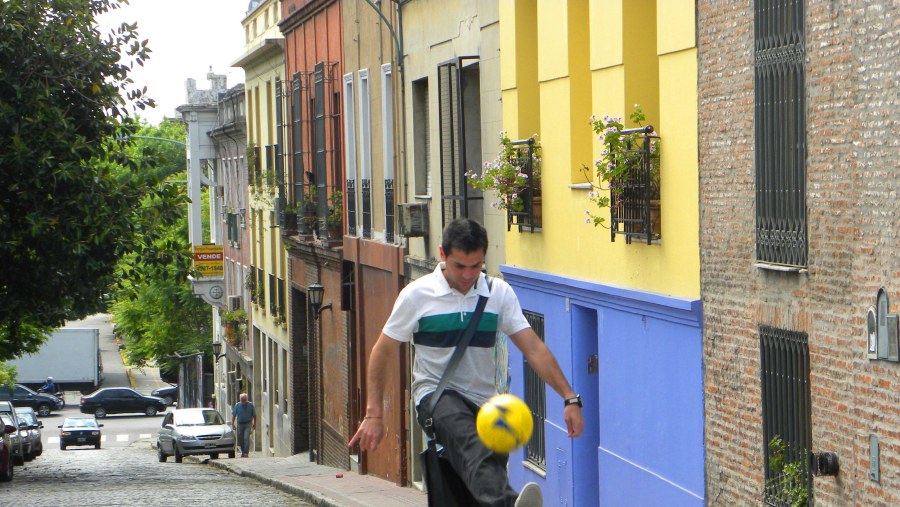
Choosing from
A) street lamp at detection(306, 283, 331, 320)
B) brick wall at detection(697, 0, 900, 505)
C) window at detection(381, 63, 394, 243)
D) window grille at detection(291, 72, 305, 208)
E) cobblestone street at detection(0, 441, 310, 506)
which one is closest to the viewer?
brick wall at detection(697, 0, 900, 505)

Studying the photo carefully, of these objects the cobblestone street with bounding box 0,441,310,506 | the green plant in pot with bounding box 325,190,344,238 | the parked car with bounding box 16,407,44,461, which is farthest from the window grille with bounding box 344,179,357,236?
the parked car with bounding box 16,407,44,461

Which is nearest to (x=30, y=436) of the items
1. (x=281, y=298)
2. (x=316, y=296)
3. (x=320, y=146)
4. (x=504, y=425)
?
(x=281, y=298)

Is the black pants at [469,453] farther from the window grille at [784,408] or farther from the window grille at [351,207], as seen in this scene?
the window grille at [351,207]

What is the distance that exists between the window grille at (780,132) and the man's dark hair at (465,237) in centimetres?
293

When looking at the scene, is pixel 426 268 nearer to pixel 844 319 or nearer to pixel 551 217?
pixel 551 217

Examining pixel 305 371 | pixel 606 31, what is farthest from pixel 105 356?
pixel 606 31

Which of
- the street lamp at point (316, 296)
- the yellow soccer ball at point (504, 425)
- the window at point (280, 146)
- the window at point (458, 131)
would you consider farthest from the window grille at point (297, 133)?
the yellow soccer ball at point (504, 425)

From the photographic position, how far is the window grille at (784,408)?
9.58m

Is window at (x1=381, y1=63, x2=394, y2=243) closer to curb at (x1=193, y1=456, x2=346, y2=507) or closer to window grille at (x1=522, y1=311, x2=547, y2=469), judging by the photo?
curb at (x1=193, y1=456, x2=346, y2=507)

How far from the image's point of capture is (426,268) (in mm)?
19641

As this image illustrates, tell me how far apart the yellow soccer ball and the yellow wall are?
4.36 meters

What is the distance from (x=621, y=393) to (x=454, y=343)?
5.77m

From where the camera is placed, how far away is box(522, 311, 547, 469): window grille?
15.7 meters

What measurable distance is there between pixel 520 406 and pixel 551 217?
26.1ft
